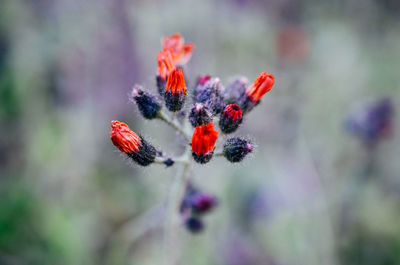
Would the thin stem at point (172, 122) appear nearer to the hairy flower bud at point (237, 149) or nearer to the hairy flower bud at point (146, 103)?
the hairy flower bud at point (146, 103)

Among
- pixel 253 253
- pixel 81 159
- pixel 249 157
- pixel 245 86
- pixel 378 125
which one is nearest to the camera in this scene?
pixel 249 157

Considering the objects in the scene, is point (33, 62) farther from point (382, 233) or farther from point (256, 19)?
point (382, 233)

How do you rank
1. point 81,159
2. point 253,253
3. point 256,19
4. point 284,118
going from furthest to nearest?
point 256,19 → point 284,118 → point 81,159 → point 253,253

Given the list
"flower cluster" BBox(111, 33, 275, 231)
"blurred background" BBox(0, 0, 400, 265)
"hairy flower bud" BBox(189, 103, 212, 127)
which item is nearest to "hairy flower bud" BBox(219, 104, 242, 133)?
"flower cluster" BBox(111, 33, 275, 231)

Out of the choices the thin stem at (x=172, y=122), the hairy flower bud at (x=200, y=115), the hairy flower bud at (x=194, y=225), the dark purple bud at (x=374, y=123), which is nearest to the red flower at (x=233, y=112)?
the hairy flower bud at (x=200, y=115)

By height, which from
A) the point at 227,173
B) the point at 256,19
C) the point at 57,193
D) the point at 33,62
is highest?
the point at 256,19

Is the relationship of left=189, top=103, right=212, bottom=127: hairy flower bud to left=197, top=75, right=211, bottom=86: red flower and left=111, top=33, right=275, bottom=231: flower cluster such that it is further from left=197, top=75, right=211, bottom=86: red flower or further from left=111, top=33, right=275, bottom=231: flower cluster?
left=197, top=75, right=211, bottom=86: red flower

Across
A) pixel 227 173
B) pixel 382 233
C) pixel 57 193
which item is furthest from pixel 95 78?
pixel 382 233

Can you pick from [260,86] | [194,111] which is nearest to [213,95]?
[194,111]
